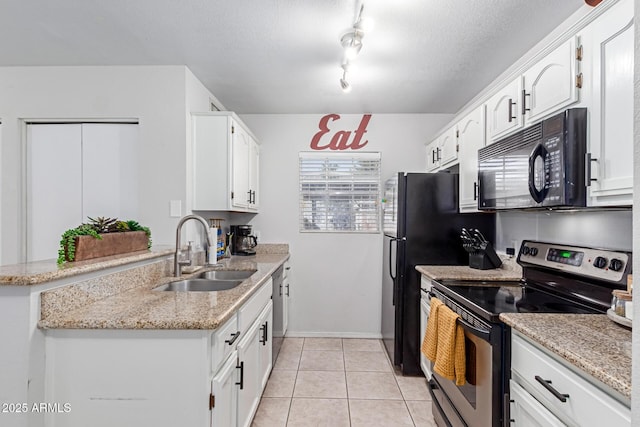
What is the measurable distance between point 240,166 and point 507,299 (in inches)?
89.1

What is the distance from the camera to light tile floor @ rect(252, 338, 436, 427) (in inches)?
88.1

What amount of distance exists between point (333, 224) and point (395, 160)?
0.99m

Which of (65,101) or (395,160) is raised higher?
(65,101)

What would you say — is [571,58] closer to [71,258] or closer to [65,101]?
[71,258]

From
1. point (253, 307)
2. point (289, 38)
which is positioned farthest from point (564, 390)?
point (289, 38)

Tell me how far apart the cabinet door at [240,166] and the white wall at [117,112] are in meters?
0.39

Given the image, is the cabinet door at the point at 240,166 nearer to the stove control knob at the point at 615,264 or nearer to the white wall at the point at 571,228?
the white wall at the point at 571,228

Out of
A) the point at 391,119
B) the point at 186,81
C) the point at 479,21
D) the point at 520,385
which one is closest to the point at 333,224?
the point at 391,119

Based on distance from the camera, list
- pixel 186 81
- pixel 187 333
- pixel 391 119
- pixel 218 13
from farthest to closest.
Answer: pixel 391 119 → pixel 186 81 → pixel 218 13 → pixel 187 333

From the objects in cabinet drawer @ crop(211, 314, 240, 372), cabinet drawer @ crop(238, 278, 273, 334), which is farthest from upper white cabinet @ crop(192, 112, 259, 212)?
cabinet drawer @ crop(211, 314, 240, 372)

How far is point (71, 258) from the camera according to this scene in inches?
65.1

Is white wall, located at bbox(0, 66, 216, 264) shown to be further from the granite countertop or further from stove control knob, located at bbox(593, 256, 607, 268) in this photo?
stove control knob, located at bbox(593, 256, 607, 268)

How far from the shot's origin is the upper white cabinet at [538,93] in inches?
59.0

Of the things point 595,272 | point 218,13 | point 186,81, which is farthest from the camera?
point 186,81
